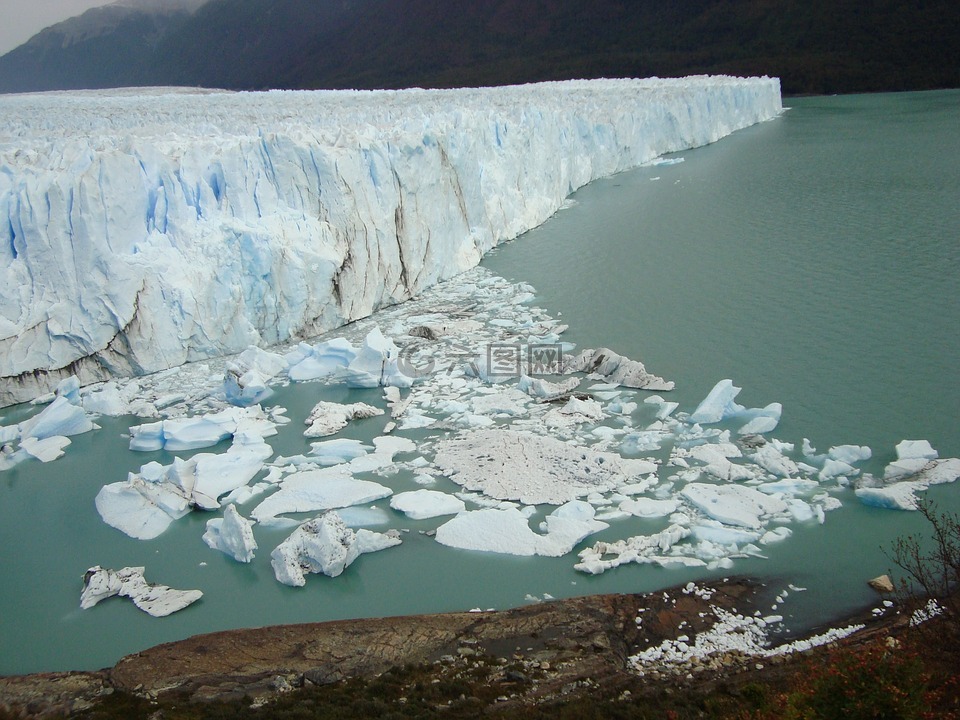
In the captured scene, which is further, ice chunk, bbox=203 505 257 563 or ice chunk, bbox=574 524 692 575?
ice chunk, bbox=203 505 257 563

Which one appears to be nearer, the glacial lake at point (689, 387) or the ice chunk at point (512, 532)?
the glacial lake at point (689, 387)

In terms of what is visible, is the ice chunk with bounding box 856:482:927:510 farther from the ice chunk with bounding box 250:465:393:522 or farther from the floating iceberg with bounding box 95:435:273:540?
the floating iceberg with bounding box 95:435:273:540

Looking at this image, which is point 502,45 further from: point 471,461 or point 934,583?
point 934,583

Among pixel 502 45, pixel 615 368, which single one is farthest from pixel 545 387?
pixel 502 45

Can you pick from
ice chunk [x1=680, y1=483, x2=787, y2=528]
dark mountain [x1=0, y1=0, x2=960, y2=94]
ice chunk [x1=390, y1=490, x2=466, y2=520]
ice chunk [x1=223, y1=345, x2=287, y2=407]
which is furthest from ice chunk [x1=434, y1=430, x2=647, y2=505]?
dark mountain [x1=0, y1=0, x2=960, y2=94]

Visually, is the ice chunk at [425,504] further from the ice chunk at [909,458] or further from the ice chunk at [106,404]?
the ice chunk at [106,404]

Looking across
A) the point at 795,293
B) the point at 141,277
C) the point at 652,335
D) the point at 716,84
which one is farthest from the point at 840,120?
the point at 141,277

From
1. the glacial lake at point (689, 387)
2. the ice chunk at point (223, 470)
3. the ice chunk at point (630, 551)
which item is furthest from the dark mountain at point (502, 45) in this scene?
the ice chunk at point (630, 551)
